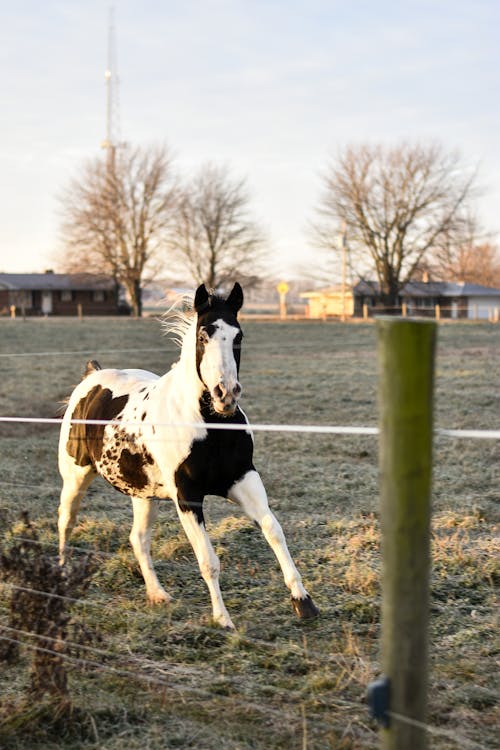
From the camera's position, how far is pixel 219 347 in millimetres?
4359

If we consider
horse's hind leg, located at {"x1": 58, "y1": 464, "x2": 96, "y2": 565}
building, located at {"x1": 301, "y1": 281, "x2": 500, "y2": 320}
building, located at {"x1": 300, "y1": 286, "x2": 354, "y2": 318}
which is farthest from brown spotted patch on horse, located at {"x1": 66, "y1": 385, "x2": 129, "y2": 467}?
building, located at {"x1": 300, "y1": 286, "x2": 354, "y2": 318}

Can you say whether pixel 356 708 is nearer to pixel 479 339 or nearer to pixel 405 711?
pixel 405 711

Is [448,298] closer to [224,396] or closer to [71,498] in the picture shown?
[71,498]

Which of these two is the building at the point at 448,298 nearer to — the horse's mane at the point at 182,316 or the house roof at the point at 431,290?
the house roof at the point at 431,290

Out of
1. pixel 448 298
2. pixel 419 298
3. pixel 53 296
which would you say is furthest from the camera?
pixel 448 298

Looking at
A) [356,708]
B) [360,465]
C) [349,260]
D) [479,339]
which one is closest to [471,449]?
[360,465]

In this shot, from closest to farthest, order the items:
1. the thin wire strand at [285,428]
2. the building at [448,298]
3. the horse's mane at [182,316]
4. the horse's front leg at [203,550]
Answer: the thin wire strand at [285,428], the horse's front leg at [203,550], the horse's mane at [182,316], the building at [448,298]

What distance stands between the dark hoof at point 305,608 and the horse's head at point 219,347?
111cm

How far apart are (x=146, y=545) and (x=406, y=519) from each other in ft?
11.1

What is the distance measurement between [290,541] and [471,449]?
417cm

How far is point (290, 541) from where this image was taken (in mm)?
5945

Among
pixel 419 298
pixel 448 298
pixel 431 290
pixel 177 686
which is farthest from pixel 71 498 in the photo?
pixel 448 298

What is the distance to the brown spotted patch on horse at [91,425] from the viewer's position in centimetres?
542

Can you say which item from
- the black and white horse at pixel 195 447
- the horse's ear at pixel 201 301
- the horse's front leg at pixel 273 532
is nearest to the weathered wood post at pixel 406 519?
the black and white horse at pixel 195 447
